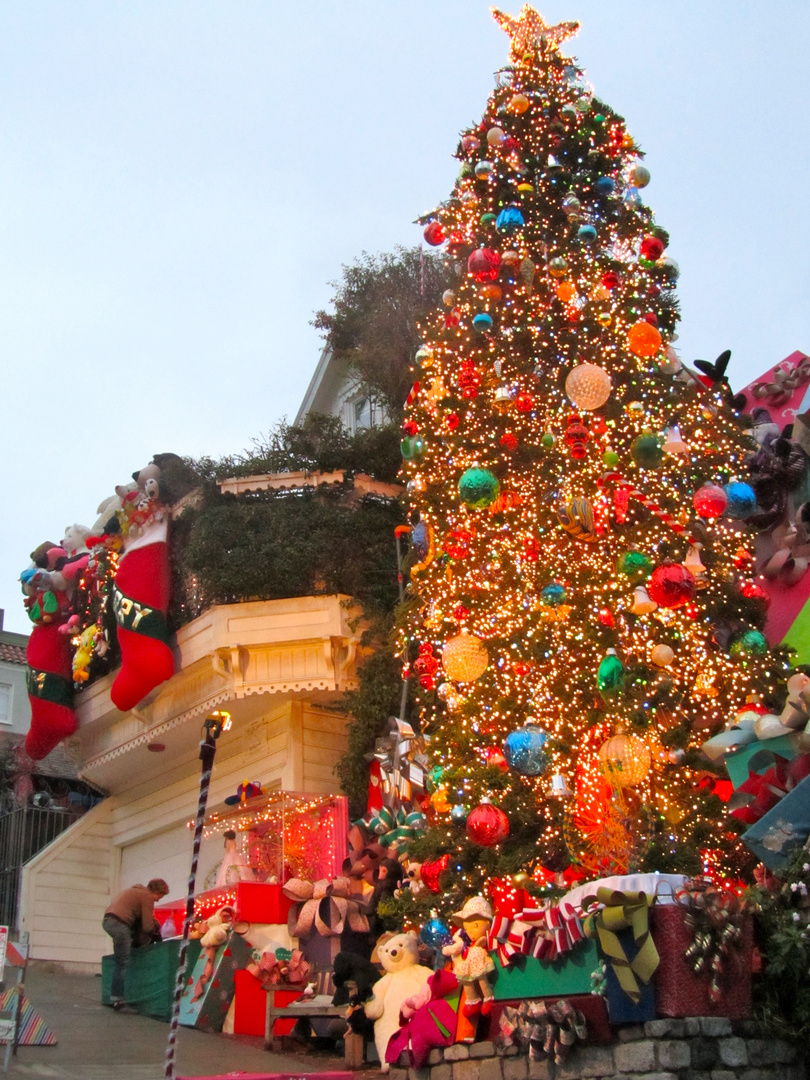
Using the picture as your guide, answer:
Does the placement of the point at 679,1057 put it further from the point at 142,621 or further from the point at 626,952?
the point at 142,621

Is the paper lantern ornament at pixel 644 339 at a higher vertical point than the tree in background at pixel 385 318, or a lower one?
lower

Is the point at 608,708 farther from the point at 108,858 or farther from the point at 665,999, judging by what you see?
the point at 108,858

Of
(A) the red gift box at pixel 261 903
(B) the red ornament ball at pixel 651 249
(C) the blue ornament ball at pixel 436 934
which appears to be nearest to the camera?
(C) the blue ornament ball at pixel 436 934

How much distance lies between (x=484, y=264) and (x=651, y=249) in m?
1.92

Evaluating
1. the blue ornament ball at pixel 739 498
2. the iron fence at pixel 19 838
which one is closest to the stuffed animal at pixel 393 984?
the blue ornament ball at pixel 739 498

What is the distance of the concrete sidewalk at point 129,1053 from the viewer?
9.27 meters

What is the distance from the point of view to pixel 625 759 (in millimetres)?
9820

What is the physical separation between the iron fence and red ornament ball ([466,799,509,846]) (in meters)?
10.7

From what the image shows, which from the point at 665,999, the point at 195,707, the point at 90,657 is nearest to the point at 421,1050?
the point at 665,999

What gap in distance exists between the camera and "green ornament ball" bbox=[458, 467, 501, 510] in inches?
445

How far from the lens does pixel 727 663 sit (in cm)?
1109

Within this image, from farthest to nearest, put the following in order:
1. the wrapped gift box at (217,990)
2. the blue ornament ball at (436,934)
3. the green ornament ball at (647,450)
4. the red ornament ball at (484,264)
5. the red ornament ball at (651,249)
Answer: the red ornament ball at (651,249), the red ornament ball at (484,264), the wrapped gift box at (217,990), the green ornament ball at (647,450), the blue ornament ball at (436,934)

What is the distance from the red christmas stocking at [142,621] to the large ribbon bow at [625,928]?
27.7ft

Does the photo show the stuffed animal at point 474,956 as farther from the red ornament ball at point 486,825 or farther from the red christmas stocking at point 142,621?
the red christmas stocking at point 142,621
